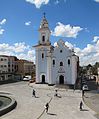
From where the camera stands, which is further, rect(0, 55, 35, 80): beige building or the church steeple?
rect(0, 55, 35, 80): beige building

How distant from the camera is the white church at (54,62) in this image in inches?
2296

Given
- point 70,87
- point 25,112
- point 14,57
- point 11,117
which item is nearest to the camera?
point 11,117

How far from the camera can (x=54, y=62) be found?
5922 cm

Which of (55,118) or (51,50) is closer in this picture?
(55,118)

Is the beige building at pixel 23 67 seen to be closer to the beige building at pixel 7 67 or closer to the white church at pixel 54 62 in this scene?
the beige building at pixel 7 67

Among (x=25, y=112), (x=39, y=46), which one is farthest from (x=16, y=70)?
(x=25, y=112)

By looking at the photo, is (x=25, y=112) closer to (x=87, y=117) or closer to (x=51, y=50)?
(x=87, y=117)

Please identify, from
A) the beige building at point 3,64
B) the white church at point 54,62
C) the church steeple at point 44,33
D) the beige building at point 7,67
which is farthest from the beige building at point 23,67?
the church steeple at point 44,33

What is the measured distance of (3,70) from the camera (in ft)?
318

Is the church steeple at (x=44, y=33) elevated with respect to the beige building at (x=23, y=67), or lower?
elevated

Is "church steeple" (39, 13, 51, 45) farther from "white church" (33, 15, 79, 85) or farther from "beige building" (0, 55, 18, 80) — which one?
"beige building" (0, 55, 18, 80)

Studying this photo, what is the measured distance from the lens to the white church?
5831 cm

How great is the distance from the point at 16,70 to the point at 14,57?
5746mm

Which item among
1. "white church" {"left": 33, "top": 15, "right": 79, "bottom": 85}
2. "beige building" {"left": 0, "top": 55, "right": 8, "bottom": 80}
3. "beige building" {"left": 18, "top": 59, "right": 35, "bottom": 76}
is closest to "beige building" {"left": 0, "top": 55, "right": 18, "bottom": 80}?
"beige building" {"left": 0, "top": 55, "right": 8, "bottom": 80}
